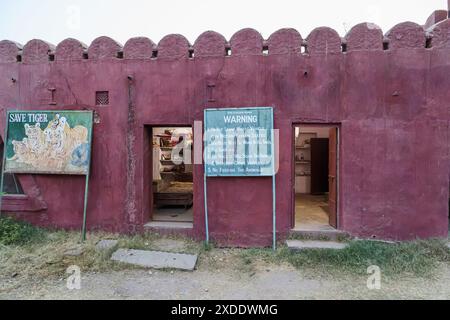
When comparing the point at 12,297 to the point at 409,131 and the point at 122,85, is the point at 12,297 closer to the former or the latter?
the point at 122,85

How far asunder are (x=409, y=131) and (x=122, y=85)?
5.75m

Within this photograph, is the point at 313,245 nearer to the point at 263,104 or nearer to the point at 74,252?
the point at 263,104

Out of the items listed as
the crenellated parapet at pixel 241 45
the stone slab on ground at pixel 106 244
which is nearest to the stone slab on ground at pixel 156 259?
the stone slab on ground at pixel 106 244

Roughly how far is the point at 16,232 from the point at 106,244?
5.90 feet

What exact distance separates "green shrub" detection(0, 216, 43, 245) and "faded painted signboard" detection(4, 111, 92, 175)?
109cm

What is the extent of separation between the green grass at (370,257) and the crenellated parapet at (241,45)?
145 inches

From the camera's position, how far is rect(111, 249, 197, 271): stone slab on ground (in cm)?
498

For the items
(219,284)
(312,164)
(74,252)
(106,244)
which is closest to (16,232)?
(74,252)

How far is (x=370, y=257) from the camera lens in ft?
16.4

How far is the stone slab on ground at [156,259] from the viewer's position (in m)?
4.98

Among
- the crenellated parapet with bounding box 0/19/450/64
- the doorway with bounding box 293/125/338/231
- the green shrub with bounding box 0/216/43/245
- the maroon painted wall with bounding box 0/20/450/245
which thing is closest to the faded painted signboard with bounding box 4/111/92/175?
the maroon painted wall with bounding box 0/20/450/245

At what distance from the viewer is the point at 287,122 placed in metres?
5.75

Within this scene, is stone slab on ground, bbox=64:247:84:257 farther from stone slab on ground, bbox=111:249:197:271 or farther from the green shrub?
the green shrub
